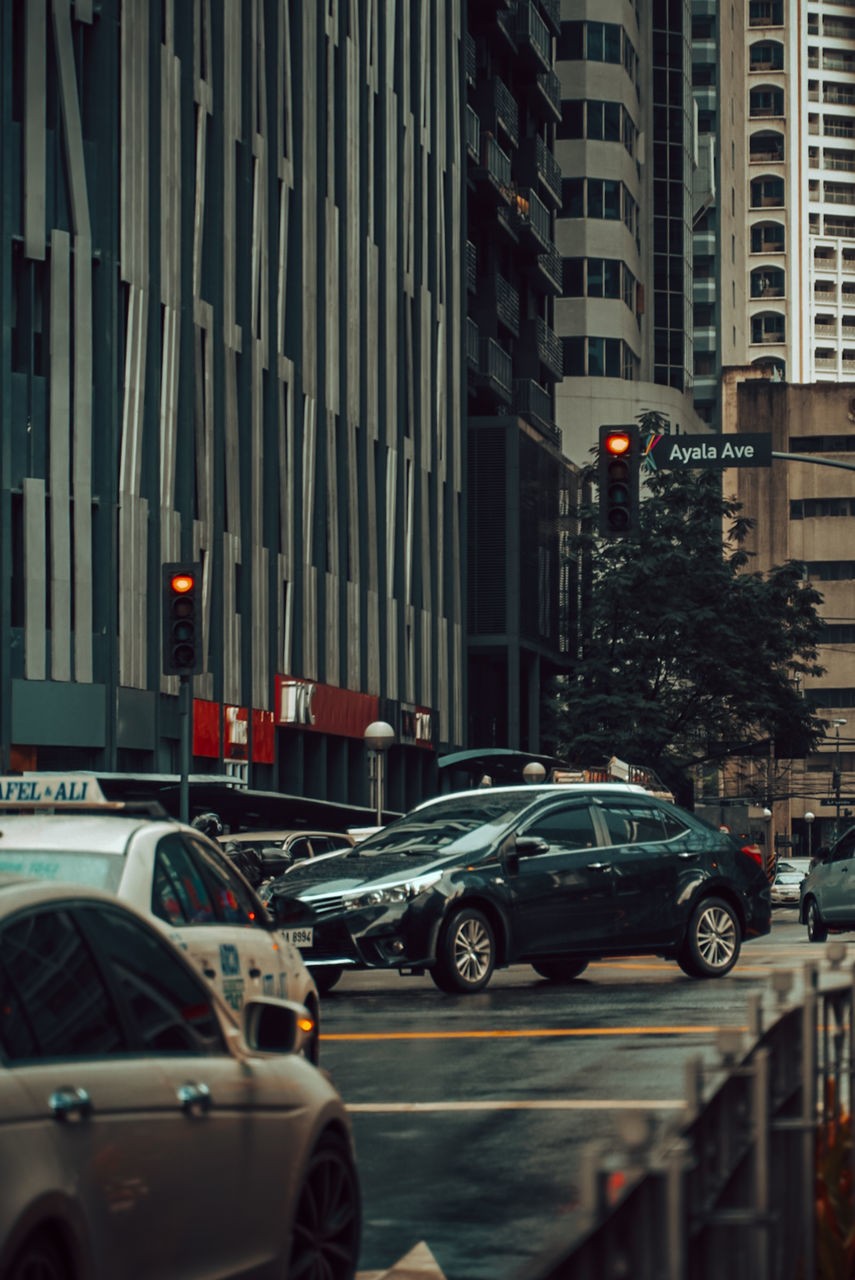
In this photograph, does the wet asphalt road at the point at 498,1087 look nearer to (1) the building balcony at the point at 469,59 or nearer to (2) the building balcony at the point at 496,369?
(2) the building balcony at the point at 496,369

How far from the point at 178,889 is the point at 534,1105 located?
6.89 ft

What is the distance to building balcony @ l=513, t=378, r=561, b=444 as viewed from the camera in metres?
65.9

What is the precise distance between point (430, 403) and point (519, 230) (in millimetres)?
13612

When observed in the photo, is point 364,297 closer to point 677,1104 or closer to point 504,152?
point 504,152

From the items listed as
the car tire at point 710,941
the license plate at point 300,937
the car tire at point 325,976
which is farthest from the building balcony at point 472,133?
the license plate at point 300,937

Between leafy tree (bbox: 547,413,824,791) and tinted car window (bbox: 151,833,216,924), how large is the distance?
45460 millimetres

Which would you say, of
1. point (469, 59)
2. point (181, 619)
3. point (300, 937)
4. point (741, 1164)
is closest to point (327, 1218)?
point (741, 1164)

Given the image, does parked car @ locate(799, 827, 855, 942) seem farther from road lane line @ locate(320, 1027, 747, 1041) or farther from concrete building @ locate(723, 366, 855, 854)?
concrete building @ locate(723, 366, 855, 854)

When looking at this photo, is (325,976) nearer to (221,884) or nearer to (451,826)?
(451,826)

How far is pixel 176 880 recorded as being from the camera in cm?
1063

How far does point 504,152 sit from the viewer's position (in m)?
67.2

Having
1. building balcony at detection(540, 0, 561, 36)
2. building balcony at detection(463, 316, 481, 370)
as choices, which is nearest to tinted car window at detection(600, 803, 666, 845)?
building balcony at detection(463, 316, 481, 370)

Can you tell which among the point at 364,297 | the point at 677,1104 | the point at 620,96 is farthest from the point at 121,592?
the point at 620,96

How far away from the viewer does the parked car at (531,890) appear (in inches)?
723
